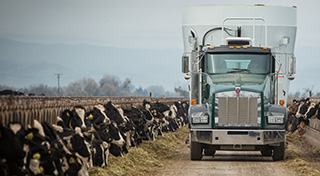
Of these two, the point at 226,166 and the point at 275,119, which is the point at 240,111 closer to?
the point at 275,119

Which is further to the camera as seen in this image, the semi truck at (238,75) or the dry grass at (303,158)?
the semi truck at (238,75)

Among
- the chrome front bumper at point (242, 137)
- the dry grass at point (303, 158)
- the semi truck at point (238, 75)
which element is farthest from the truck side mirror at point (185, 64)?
the dry grass at point (303, 158)

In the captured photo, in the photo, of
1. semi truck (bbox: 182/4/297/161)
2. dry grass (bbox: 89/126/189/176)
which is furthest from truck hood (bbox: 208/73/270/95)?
dry grass (bbox: 89/126/189/176)

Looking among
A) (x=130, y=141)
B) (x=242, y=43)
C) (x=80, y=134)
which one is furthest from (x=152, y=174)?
(x=242, y=43)

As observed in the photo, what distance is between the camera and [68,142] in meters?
12.8

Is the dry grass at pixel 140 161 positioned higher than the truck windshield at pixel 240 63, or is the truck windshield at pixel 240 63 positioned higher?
the truck windshield at pixel 240 63

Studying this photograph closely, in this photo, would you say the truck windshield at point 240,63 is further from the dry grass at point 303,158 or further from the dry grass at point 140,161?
the dry grass at point 140,161

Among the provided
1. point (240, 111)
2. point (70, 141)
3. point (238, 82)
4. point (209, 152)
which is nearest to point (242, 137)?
point (240, 111)

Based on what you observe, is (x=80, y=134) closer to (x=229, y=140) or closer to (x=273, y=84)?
(x=229, y=140)

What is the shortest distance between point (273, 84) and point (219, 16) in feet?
13.1

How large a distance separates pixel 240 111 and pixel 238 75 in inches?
60.8

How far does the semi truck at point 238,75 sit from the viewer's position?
18438 millimetres

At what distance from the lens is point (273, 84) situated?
19984 mm

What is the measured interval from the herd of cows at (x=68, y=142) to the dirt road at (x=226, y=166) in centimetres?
152
